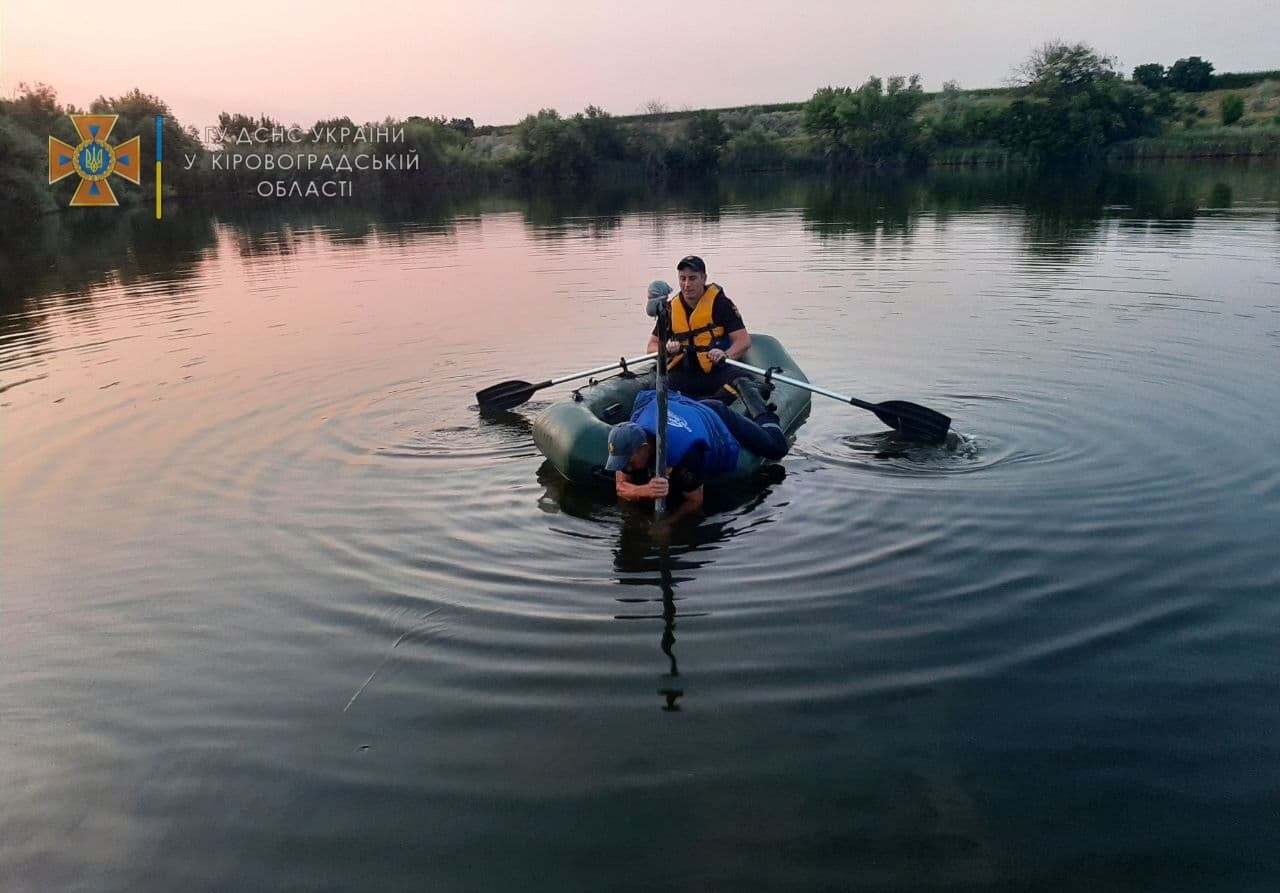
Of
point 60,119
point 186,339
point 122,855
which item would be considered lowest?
point 122,855

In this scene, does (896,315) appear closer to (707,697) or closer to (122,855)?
(707,697)

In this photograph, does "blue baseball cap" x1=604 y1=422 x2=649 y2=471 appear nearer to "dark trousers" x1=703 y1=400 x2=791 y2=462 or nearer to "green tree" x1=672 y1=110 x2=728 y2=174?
"dark trousers" x1=703 y1=400 x2=791 y2=462

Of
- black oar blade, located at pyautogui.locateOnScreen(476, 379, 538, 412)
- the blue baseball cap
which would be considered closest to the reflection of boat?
the blue baseball cap

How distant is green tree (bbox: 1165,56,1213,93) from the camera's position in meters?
82.7

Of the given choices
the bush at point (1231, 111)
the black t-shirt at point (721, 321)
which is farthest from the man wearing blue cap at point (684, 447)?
the bush at point (1231, 111)

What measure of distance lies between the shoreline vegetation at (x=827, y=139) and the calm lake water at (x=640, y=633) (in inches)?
1958

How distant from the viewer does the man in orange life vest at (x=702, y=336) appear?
356 inches

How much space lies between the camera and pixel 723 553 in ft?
21.0

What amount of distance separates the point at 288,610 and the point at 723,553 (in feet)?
8.93

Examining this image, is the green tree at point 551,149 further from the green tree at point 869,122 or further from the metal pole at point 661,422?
the metal pole at point 661,422

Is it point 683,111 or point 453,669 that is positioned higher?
point 683,111

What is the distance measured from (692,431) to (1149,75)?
95.1 m

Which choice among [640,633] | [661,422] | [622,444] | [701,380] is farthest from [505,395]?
[640,633]

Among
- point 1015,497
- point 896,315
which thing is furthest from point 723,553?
point 896,315
